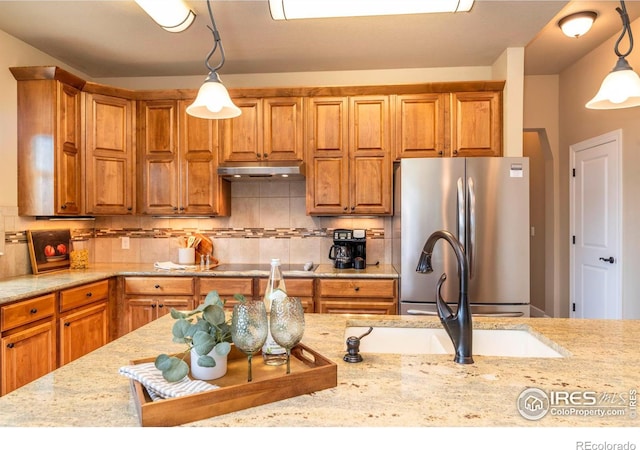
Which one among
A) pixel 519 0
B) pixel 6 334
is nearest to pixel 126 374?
pixel 6 334

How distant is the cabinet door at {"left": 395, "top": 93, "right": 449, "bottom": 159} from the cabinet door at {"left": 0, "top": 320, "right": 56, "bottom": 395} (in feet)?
9.30

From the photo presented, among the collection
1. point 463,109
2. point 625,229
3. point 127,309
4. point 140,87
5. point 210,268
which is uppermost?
point 140,87

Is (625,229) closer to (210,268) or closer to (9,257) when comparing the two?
(210,268)

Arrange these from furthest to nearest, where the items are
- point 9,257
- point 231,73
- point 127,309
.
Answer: point 231,73 < point 127,309 < point 9,257

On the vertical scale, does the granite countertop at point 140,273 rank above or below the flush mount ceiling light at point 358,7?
below

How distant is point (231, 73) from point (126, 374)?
341cm

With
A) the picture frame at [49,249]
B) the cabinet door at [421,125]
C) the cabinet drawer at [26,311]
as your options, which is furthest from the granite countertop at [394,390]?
the picture frame at [49,249]

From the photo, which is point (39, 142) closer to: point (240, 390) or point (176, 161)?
point (176, 161)

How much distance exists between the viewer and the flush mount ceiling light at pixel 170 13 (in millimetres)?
2428

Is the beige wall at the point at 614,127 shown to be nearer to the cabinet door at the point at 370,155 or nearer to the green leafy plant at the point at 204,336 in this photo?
the cabinet door at the point at 370,155

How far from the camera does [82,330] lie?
2.86m

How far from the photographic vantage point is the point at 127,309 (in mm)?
3207

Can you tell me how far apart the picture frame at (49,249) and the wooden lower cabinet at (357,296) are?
217 centimetres

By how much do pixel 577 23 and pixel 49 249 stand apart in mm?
4480
